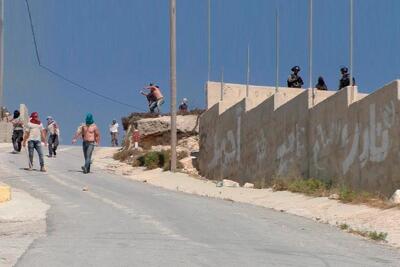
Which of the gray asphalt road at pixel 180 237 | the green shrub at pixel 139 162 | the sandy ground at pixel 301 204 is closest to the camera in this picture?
the gray asphalt road at pixel 180 237

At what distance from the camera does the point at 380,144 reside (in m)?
14.6

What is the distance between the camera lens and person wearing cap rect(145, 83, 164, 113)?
32.5 m

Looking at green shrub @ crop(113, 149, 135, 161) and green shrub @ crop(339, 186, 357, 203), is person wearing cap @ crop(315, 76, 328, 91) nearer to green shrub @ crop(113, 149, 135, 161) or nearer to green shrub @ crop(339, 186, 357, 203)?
green shrub @ crop(339, 186, 357, 203)

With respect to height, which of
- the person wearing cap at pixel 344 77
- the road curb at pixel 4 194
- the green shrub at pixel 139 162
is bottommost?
the road curb at pixel 4 194

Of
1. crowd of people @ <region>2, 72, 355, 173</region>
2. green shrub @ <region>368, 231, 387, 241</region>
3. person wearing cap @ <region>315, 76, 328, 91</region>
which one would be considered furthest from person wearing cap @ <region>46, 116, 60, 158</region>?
green shrub @ <region>368, 231, 387, 241</region>

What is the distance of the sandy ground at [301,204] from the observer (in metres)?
12.2

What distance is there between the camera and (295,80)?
2433 cm

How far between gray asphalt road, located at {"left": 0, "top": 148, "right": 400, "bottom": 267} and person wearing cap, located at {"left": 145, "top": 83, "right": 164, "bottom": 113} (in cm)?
1653

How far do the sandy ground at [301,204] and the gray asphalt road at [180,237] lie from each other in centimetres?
64

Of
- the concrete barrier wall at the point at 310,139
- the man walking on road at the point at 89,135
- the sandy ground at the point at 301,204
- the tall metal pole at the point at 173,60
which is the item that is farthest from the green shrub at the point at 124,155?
the man walking on road at the point at 89,135

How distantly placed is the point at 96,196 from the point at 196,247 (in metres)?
6.76

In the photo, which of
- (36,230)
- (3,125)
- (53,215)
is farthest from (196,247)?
(3,125)

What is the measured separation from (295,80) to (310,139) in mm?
6487

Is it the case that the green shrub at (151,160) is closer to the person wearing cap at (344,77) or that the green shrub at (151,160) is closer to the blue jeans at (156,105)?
the blue jeans at (156,105)
